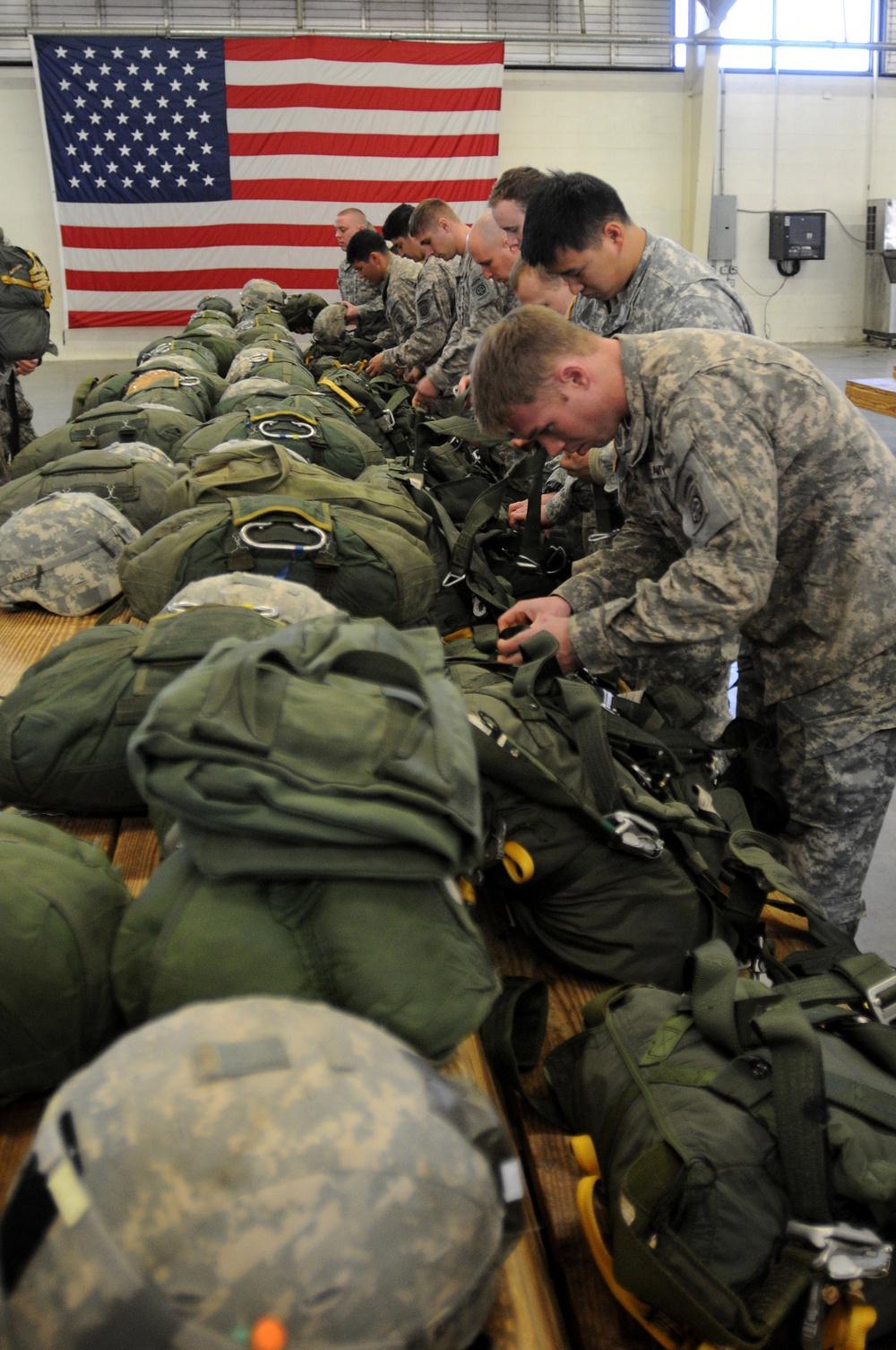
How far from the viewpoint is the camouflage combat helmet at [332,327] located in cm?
707

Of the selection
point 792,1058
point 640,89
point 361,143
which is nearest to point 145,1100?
point 792,1058

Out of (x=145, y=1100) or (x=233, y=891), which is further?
(x=233, y=891)

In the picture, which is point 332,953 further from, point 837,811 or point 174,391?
point 174,391

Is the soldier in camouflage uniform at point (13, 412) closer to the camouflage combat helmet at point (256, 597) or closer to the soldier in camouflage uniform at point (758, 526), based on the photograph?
the camouflage combat helmet at point (256, 597)

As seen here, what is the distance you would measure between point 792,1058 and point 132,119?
12.9m

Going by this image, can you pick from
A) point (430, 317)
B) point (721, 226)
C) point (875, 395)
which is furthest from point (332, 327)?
point (721, 226)

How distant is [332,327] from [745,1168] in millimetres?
6788

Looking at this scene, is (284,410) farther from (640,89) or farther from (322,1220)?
(640,89)

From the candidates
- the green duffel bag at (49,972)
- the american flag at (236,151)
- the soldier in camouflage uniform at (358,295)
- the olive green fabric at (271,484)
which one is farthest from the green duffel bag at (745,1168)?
the american flag at (236,151)

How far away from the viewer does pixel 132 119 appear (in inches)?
458

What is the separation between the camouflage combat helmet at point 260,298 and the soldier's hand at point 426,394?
3380mm

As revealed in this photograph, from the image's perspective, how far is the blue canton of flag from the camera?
454 inches

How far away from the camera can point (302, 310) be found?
8203mm

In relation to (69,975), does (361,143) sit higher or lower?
higher
